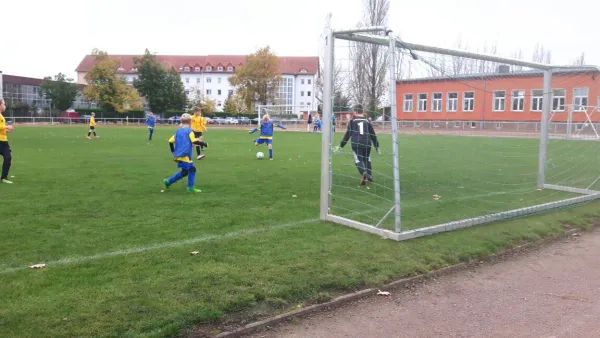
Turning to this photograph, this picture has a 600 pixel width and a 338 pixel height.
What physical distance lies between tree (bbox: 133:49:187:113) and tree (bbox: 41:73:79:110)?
11.1 meters

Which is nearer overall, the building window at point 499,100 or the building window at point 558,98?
the building window at point 499,100

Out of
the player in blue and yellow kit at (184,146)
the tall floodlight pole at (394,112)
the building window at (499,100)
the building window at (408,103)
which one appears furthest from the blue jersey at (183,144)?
the building window at (499,100)

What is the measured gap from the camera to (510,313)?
4.75m

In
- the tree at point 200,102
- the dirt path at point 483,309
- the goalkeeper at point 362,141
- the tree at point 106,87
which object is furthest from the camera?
the tree at point 200,102

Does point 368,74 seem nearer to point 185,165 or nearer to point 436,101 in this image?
point 436,101

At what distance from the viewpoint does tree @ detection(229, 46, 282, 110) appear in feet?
239

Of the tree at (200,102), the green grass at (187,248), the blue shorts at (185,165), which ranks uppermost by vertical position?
the tree at (200,102)

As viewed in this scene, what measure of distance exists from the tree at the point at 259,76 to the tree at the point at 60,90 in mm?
24085

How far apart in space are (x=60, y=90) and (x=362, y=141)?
236ft

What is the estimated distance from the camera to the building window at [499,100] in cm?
1098

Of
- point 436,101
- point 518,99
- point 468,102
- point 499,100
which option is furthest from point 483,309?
point 468,102

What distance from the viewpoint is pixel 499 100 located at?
Answer: 1233cm

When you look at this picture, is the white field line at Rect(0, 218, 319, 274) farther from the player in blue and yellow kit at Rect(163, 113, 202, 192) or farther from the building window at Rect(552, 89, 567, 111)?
the building window at Rect(552, 89, 567, 111)

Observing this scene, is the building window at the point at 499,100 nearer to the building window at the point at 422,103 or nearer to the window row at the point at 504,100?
the window row at the point at 504,100
